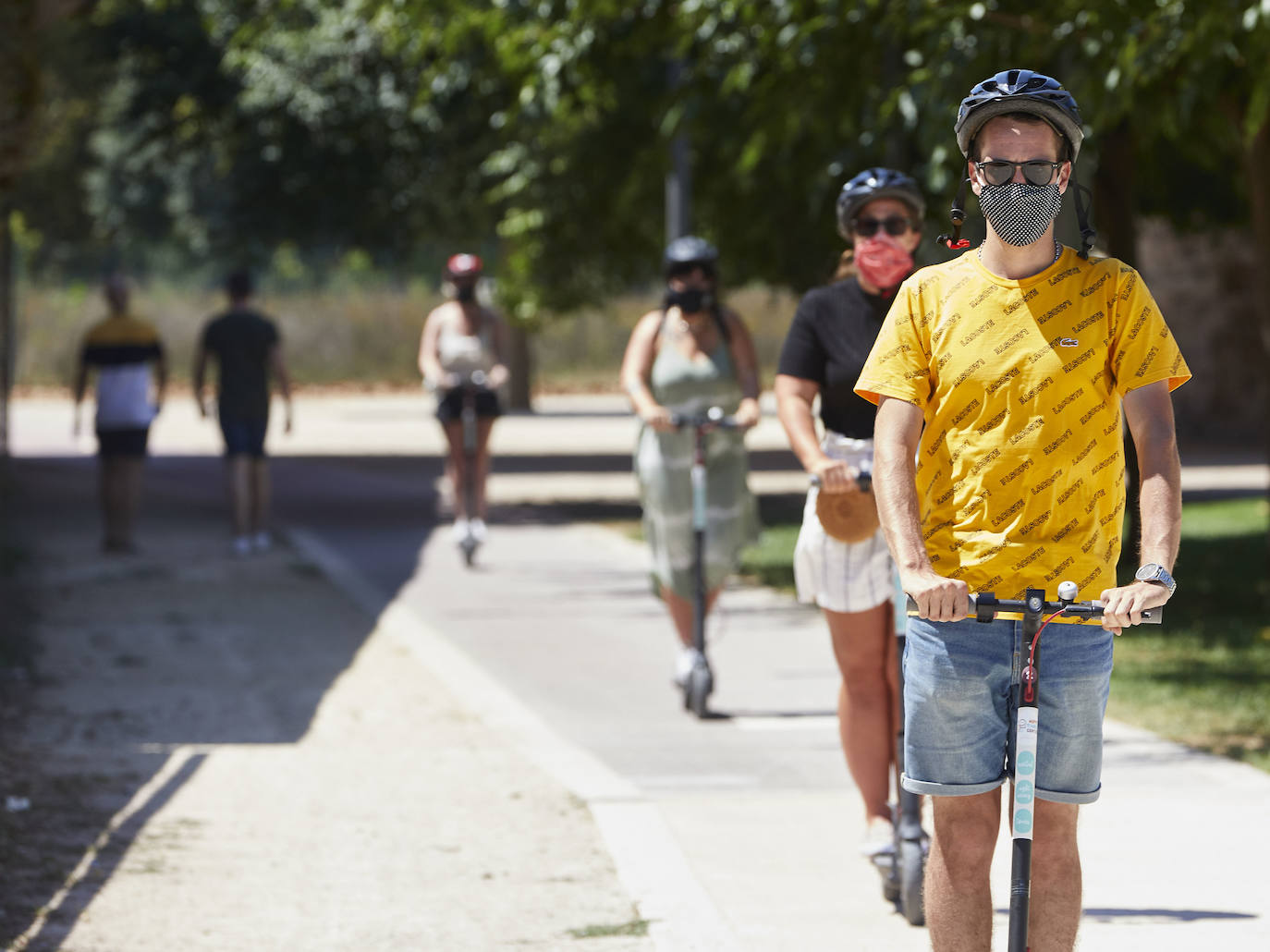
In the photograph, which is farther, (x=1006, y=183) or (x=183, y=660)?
(x=183, y=660)

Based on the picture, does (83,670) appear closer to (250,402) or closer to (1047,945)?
(250,402)

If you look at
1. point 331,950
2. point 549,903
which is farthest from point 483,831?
point 331,950

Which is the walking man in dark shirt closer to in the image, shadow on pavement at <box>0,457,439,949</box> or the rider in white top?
shadow on pavement at <box>0,457,439,949</box>

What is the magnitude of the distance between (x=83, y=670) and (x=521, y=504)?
9307mm

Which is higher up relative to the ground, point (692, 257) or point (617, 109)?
point (617, 109)

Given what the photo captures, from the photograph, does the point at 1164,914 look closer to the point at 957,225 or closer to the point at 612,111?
the point at 957,225

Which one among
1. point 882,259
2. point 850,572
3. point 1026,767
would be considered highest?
point 882,259

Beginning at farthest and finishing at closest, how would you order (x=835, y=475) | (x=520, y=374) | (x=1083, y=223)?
(x=520, y=374), (x=835, y=475), (x=1083, y=223)

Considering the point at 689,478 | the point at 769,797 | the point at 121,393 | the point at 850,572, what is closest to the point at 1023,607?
the point at 850,572

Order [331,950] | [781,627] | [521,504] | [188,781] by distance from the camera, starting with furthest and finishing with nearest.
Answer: [521,504], [781,627], [188,781], [331,950]

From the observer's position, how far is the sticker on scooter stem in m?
3.65

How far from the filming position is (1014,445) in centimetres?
362

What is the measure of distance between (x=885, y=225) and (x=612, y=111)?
11292 mm

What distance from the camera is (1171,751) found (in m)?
7.42
